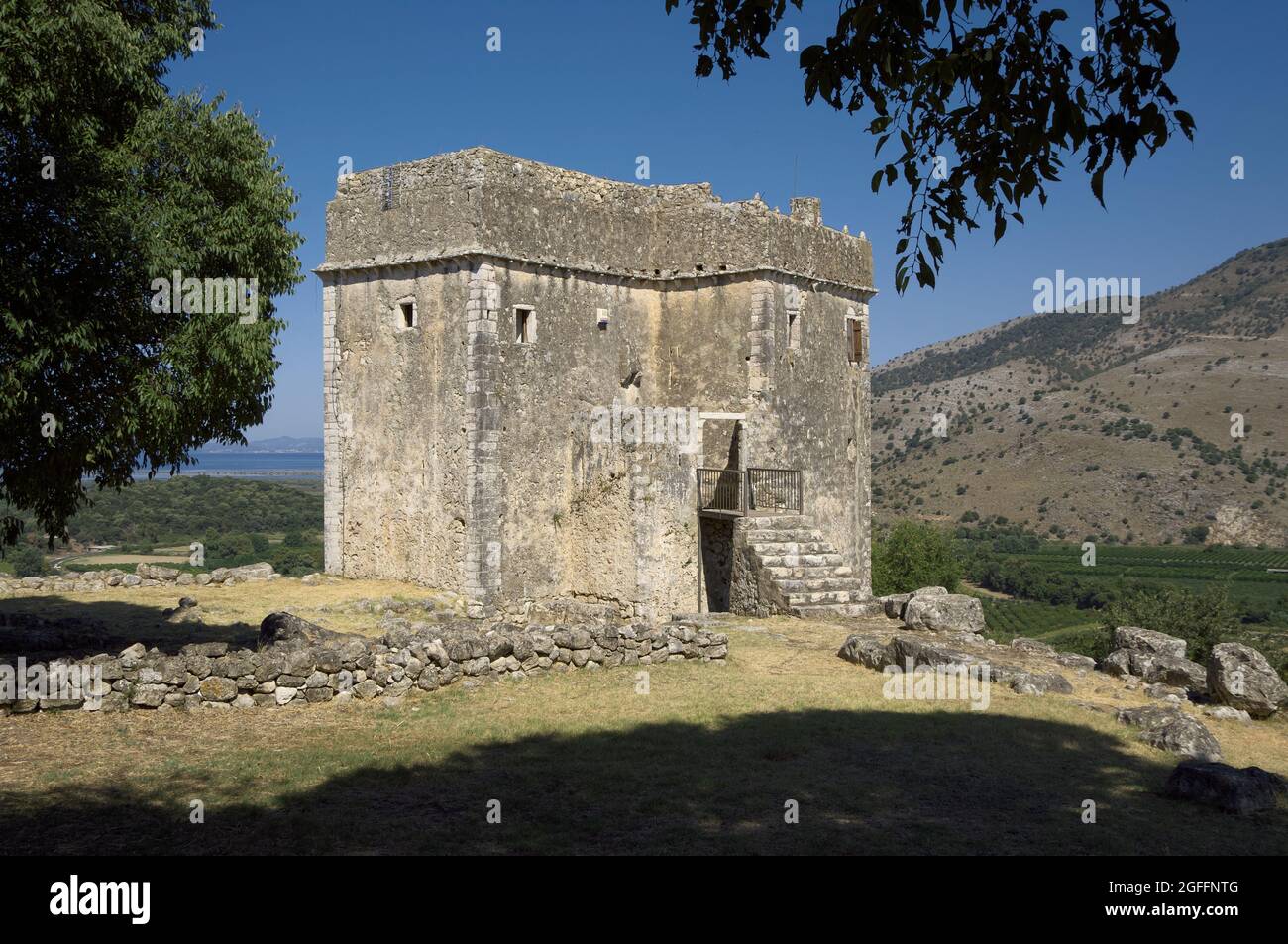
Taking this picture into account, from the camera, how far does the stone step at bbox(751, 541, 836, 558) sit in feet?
66.2

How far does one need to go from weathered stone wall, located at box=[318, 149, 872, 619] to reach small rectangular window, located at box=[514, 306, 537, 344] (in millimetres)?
121

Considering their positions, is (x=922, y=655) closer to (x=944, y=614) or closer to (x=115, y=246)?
(x=944, y=614)

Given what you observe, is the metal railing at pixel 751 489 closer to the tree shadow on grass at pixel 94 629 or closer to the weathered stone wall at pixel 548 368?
the weathered stone wall at pixel 548 368

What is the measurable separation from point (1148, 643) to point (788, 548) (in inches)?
250

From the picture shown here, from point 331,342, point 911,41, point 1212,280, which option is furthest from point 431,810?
point 1212,280

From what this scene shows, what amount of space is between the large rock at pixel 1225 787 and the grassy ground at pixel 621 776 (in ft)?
0.53

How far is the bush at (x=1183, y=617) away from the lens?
32344mm

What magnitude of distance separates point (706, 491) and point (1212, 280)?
339 ft

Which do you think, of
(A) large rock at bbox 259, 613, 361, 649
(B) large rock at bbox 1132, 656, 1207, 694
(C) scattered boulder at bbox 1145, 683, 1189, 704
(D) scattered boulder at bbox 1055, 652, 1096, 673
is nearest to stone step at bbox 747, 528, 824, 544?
(D) scattered boulder at bbox 1055, 652, 1096, 673

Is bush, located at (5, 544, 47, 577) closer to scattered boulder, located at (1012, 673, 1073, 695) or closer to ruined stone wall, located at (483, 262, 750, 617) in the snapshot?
ruined stone wall, located at (483, 262, 750, 617)

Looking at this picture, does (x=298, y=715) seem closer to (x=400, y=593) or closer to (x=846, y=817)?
(x=846, y=817)

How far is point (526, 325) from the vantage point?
2088 cm

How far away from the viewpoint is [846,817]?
824 centimetres

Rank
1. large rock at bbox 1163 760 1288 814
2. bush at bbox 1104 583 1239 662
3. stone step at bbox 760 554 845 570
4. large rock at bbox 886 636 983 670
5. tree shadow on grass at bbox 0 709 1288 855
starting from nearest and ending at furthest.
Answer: tree shadow on grass at bbox 0 709 1288 855 → large rock at bbox 1163 760 1288 814 → large rock at bbox 886 636 983 670 → stone step at bbox 760 554 845 570 → bush at bbox 1104 583 1239 662
